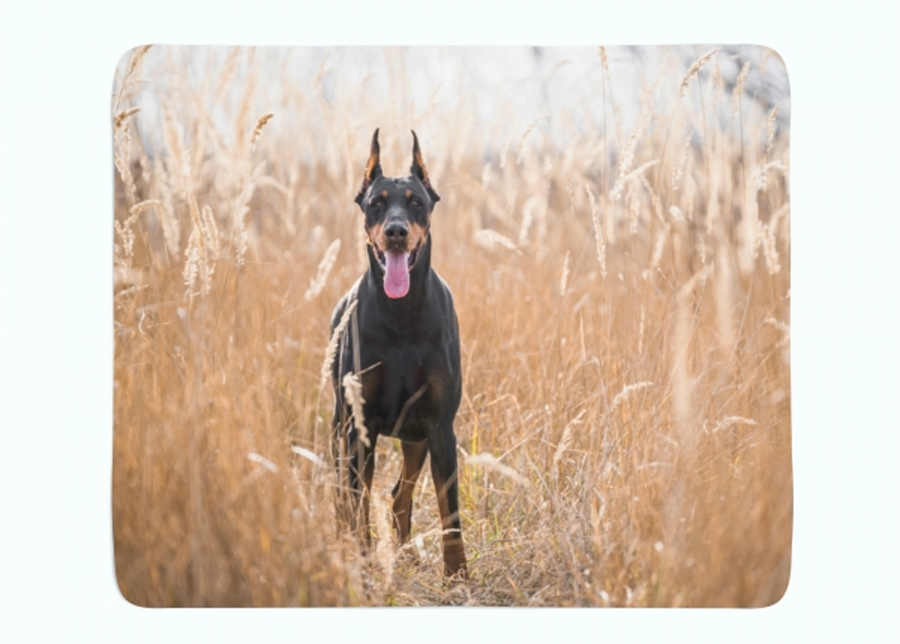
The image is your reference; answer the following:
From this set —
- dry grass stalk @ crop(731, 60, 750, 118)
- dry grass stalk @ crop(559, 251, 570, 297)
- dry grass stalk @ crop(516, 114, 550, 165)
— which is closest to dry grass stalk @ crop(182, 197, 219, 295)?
dry grass stalk @ crop(516, 114, 550, 165)

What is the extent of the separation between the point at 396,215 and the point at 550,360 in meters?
0.91

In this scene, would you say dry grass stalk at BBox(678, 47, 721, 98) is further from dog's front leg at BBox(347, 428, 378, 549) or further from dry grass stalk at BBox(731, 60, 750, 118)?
dog's front leg at BBox(347, 428, 378, 549)

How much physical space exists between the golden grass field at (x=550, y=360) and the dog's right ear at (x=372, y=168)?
0.39ft

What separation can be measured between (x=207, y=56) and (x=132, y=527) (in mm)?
1848

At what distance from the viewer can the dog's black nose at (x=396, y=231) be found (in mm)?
3244

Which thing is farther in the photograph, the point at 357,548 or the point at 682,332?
the point at 682,332

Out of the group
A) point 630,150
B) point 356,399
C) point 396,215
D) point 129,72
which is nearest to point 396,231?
point 396,215

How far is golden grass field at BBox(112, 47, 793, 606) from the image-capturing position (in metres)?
3.37

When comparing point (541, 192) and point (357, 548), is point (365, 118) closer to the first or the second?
point (541, 192)

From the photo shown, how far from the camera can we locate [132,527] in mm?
3404

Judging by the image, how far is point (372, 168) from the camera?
3.43m

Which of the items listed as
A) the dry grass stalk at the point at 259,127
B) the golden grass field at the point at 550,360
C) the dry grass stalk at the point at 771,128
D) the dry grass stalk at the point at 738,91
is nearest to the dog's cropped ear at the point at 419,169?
the golden grass field at the point at 550,360

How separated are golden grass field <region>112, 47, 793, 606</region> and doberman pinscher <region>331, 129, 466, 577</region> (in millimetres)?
117

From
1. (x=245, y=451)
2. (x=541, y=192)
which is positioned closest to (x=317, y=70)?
(x=541, y=192)
